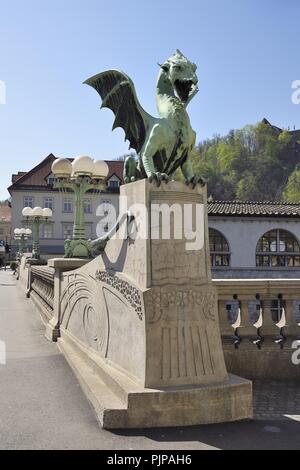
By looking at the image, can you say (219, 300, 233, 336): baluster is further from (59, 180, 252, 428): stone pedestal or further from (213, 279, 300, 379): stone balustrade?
(59, 180, 252, 428): stone pedestal

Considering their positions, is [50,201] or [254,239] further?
[50,201]

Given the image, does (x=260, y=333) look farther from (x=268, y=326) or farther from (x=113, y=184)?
(x=113, y=184)

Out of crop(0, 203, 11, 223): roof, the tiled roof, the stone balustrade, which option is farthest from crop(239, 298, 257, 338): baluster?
crop(0, 203, 11, 223): roof

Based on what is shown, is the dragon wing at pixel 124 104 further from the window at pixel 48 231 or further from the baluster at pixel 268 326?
the window at pixel 48 231

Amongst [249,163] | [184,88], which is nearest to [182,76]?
[184,88]

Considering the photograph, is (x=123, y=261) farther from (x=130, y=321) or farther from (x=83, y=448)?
(x=83, y=448)

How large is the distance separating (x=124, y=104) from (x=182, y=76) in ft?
3.00

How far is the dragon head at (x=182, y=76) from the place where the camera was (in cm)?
527

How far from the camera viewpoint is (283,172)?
4579 inches

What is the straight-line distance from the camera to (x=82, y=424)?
13.4 feet

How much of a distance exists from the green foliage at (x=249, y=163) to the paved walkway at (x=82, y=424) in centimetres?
9349
